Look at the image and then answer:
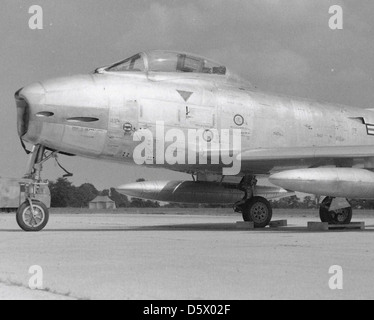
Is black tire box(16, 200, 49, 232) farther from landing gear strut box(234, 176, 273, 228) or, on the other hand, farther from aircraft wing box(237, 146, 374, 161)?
landing gear strut box(234, 176, 273, 228)

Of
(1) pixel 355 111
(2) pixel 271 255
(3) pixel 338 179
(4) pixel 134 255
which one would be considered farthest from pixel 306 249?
(1) pixel 355 111

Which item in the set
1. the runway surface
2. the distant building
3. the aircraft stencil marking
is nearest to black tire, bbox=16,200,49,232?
the runway surface

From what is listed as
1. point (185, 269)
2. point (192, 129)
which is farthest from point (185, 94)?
point (185, 269)

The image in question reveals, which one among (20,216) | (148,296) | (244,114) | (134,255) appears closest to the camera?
(148,296)

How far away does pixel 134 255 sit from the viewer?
7719 millimetres

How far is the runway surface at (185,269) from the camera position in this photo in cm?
496

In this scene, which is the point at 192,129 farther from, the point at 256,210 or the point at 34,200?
the point at 34,200

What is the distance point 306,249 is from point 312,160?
495cm

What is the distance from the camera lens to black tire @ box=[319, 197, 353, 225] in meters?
15.9

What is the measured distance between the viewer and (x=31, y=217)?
1238 centimetres

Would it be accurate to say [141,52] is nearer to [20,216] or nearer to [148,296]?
[20,216]

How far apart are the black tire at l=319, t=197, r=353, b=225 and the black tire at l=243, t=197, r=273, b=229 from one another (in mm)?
2019

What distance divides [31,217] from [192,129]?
3842mm

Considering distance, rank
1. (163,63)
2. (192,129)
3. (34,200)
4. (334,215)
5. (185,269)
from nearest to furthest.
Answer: (185,269)
(34,200)
(192,129)
(163,63)
(334,215)
